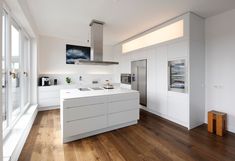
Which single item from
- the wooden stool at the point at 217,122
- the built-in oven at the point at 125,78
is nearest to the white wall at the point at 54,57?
the built-in oven at the point at 125,78

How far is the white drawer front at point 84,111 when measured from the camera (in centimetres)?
247

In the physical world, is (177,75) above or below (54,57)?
below

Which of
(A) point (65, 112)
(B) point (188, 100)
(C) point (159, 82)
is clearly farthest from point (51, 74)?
(B) point (188, 100)

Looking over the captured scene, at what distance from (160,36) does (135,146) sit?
2975mm

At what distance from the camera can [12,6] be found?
210cm

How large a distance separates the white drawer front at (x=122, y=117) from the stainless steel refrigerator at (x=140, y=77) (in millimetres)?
1265

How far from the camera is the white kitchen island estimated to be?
2.47 m

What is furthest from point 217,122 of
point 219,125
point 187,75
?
point 187,75

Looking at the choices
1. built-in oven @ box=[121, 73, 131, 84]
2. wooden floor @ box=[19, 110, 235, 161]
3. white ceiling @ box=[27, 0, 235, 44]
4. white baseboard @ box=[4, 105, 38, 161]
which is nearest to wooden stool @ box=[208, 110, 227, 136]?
wooden floor @ box=[19, 110, 235, 161]

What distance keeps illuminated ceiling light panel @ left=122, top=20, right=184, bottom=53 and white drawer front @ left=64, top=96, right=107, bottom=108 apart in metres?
2.37

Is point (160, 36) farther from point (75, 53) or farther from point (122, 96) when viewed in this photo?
point (75, 53)

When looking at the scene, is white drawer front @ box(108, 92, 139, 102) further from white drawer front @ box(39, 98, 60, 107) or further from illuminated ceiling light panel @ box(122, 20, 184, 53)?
white drawer front @ box(39, 98, 60, 107)

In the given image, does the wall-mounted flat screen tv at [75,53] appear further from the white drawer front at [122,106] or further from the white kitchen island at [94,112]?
the white drawer front at [122,106]

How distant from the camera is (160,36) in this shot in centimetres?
378
